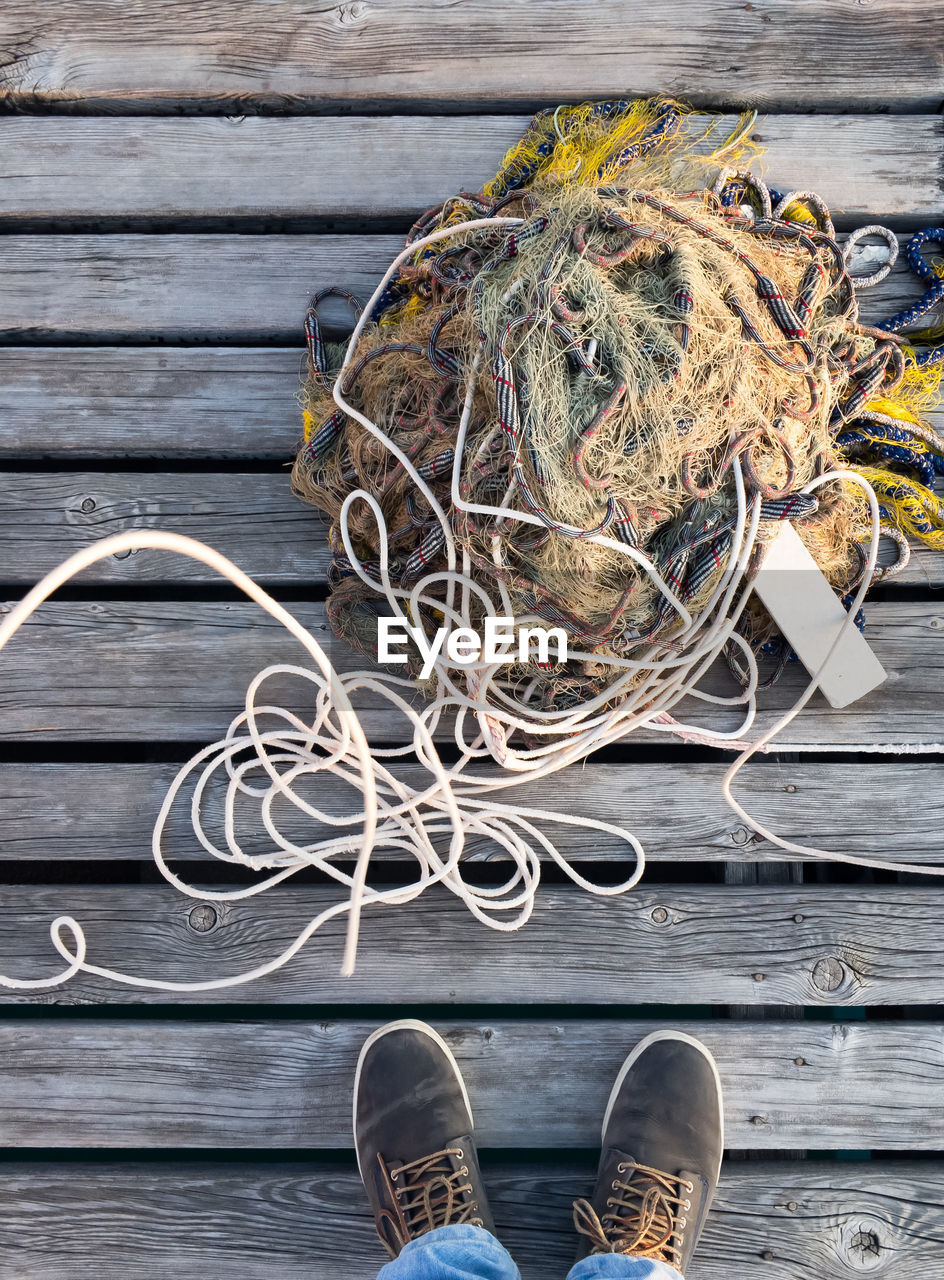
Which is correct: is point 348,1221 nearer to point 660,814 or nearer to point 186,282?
point 660,814

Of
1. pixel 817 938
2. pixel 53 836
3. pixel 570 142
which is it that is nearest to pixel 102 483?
pixel 53 836

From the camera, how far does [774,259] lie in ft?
3.35

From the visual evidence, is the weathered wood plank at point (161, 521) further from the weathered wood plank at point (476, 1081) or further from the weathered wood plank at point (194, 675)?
the weathered wood plank at point (476, 1081)

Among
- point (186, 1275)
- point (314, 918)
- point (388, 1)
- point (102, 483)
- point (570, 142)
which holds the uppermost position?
point (388, 1)

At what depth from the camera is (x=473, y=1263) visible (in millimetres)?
983

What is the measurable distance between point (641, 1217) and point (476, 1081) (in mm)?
248

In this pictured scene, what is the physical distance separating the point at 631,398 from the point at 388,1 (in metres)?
0.85

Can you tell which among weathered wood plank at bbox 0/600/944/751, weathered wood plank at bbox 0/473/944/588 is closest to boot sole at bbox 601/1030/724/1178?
weathered wood plank at bbox 0/600/944/751

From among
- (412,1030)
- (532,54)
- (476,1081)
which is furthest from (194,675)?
(532,54)

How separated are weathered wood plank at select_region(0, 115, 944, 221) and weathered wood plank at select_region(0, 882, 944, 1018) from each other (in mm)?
984

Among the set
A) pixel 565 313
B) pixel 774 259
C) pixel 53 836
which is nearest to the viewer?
pixel 565 313

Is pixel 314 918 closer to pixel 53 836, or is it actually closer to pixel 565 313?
pixel 53 836

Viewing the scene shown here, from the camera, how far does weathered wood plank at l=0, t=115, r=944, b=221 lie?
1.23m

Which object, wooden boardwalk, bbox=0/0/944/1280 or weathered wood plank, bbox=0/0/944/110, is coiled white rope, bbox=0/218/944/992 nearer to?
wooden boardwalk, bbox=0/0/944/1280
